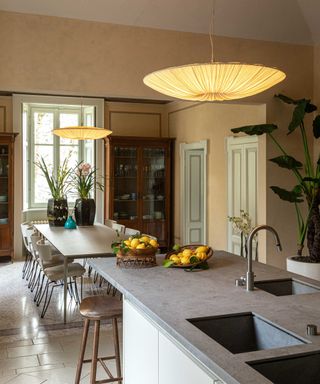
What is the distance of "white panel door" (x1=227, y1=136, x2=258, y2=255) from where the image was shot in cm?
629

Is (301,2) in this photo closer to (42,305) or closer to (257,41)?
(257,41)

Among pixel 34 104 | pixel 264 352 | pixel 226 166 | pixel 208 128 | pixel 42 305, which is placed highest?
pixel 34 104

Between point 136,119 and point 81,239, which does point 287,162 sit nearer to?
point 81,239

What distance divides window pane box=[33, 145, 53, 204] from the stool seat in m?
6.05

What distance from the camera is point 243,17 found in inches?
201

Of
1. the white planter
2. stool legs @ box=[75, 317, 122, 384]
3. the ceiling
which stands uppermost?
the ceiling

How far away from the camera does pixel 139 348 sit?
242cm

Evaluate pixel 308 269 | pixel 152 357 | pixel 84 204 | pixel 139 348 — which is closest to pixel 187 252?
pixel 139 348

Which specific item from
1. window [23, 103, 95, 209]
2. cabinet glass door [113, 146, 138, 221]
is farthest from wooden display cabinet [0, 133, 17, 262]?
cabinet glass door [113, 146, 138, 221]

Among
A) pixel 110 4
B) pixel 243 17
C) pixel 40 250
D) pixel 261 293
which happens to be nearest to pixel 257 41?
pixel 243 17

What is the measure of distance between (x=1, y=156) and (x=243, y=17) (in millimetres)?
4814

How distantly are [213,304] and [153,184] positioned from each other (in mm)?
6809

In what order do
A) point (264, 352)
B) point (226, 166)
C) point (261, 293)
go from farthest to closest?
point (226, 166), point (261, 293), point (264, 352)

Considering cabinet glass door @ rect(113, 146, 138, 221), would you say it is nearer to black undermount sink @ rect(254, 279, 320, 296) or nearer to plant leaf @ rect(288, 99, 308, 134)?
plant leaf @ rect(288, 99, 308, 134)
